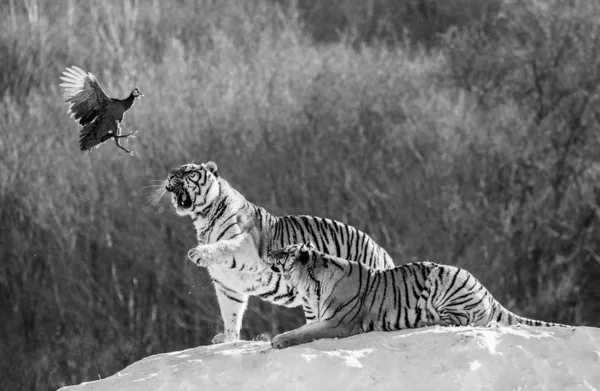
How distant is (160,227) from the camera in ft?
106

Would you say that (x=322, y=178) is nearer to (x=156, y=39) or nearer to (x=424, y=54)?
(x=424, y=54)

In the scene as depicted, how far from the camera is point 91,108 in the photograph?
11.1m

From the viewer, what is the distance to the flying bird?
11.0 m

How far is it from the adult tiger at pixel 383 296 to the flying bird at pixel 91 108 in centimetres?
174

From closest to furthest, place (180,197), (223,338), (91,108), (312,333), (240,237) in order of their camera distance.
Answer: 1. (312,333)
2. (91,108)
3. (240,237)
4. (180,197)
5. (223,338)

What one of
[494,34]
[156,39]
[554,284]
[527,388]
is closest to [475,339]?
[527,388]

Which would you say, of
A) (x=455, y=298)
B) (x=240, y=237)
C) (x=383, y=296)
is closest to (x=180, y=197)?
(x=240, y=237)

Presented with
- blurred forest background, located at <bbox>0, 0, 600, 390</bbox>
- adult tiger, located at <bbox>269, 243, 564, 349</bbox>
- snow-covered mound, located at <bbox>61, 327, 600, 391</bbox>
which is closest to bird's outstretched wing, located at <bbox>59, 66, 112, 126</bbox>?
adult tiger, located at <bbox>269, 243, 564, 349</bbox>

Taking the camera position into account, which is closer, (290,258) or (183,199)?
(290,258)

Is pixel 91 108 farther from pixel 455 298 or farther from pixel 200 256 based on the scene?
pixel 455 298

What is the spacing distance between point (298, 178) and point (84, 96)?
21938mm

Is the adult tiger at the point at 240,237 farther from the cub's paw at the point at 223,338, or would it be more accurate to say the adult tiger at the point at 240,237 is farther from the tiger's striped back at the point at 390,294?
the tiger's striped back at the point at 390,294

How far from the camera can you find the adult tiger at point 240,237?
37.2 feet

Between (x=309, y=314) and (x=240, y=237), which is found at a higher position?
(x=240, y=237)
